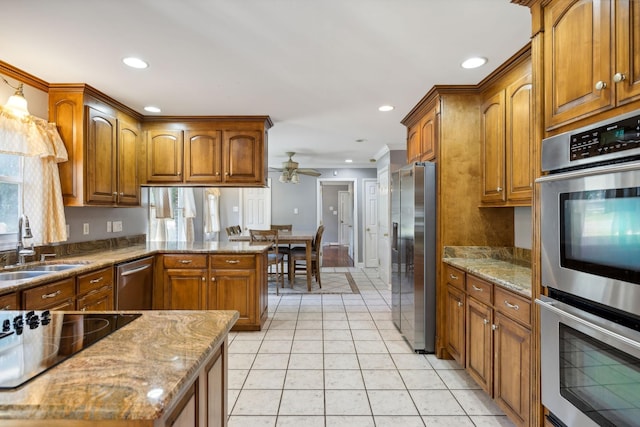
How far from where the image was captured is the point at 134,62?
240cm

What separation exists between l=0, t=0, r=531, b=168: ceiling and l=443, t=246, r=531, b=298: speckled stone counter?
1406mm

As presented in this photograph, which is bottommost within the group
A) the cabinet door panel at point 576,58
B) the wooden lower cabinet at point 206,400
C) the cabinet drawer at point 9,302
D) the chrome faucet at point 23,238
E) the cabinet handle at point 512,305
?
the wooden lower cabinet at point 206,400

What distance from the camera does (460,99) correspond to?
2.86 m

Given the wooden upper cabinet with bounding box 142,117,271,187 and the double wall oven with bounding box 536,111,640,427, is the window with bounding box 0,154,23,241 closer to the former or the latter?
the wooden upper cabinet with bounding box 142,117,271,187

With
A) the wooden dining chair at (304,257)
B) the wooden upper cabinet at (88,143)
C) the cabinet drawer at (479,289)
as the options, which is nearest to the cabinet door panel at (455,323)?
the cabinet drawer at (479,289)

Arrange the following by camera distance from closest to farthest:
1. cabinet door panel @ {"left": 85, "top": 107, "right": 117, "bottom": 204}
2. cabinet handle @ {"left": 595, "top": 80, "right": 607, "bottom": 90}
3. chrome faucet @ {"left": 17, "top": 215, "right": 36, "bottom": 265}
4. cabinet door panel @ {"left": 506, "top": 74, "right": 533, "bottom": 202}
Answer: cabinet handle @ {"left": 595, "top": 80, "right": 607, "bottom": 90}
cabinet door panel @ {"left": 506, "top": 74, "right": 533, "bottom": 202}
chrome faucet @ {"left": 17, "top": 215, "right": 36, "bottom": 265}
cabinet door panel @ {"left": 85, "top": 107, "right": 117, "bottom": 204}

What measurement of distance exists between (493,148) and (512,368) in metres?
1.60

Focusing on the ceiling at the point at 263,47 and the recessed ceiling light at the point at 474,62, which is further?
the recessed ceiling light at the point at 474,62

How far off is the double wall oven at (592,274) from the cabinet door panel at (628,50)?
0.11 metres

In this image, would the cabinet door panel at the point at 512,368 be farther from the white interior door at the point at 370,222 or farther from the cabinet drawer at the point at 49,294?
the white interior door at the point at 370,222

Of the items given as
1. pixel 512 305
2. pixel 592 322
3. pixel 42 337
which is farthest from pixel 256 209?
pixel 592 322

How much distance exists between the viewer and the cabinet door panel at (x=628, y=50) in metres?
1.16

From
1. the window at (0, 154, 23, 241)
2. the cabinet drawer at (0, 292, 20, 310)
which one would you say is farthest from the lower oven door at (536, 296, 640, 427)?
the window at (0, 154, 23, 241)

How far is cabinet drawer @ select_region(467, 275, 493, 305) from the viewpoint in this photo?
2111 mm
